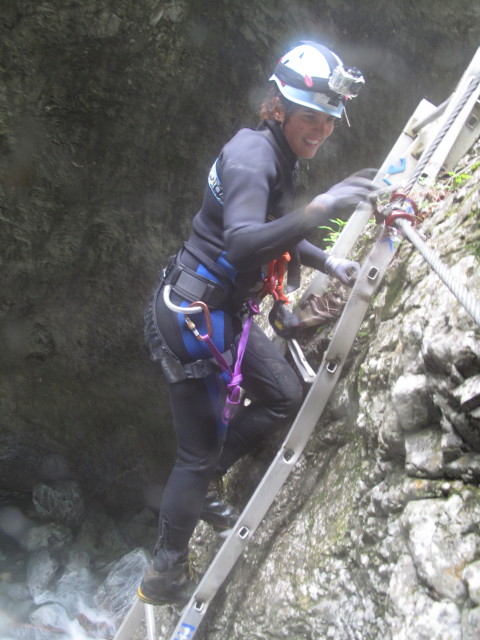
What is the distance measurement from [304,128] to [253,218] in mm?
508

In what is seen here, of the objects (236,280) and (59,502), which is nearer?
(236,280)

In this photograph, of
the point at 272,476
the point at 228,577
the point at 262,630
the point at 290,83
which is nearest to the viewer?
the point at 290,83

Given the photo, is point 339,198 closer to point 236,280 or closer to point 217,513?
point 236,280

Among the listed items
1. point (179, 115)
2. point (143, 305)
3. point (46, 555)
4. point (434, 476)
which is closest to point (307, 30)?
point (179, 115)

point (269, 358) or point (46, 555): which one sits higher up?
point (269, 358)

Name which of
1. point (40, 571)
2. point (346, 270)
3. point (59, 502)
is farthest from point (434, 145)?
point (59, 502)

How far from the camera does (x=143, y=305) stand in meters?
5.78

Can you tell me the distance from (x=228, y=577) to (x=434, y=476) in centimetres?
133

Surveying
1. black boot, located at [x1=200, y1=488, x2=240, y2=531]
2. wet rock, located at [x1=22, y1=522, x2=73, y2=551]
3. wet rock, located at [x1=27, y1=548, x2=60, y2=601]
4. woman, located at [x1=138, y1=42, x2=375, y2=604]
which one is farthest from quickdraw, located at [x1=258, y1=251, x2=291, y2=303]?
wet rock, located at [x1=22, y1=522, x2=73, y2=551]

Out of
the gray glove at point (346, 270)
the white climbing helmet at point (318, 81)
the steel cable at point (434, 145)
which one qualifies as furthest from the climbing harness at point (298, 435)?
the white climbing helmet at point (318, 81)

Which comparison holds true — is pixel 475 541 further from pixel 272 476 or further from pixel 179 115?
pixel 179 115

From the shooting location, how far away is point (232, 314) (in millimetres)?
2246

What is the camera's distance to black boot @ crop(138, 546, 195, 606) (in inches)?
91.4

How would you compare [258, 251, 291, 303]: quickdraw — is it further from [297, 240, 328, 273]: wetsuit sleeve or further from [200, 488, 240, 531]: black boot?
[200, 488, 240, 531]: black boot
